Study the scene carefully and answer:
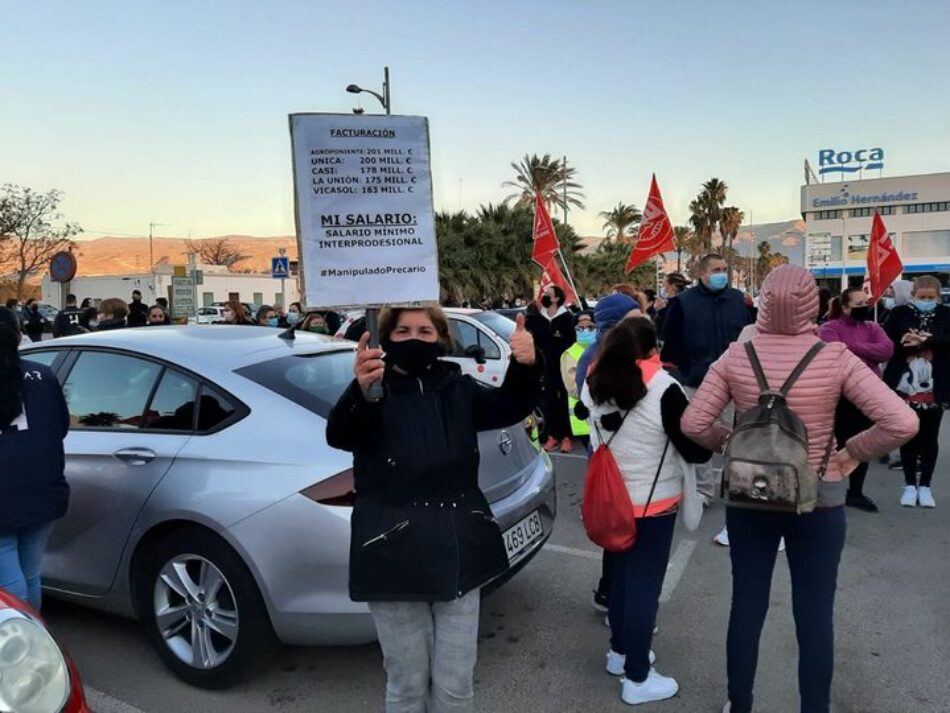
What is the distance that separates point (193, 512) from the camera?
3.09 m

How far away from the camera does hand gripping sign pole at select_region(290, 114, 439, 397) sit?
7.75 feet

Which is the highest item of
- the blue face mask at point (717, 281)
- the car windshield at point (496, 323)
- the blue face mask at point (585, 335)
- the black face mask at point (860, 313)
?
the blue face mask at point (717, 281)

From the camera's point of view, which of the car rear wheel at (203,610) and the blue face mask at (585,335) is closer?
the car rear wheel at (203,610)

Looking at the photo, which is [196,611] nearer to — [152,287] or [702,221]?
[152,287]

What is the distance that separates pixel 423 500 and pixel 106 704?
2.07 m

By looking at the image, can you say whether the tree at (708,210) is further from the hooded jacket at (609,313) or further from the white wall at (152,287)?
the hooded jacket at (609,313)

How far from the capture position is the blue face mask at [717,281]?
538cm

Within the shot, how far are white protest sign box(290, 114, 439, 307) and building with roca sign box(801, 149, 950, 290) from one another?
6207cm

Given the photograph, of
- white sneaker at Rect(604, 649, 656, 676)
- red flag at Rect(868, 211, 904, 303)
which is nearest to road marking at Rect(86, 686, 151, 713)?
white sneaker at Rect(604, 649, 656, 676)

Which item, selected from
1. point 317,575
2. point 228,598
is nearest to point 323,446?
point 317,575

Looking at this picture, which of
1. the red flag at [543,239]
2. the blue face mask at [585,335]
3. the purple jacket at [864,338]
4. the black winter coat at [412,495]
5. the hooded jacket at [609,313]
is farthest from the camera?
the red flag at [543,239]

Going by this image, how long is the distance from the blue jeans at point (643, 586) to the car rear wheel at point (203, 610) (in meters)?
1.55

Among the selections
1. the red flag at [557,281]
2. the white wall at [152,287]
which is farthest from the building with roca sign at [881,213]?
the red flag at [557,281]

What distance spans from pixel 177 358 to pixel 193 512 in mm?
855
